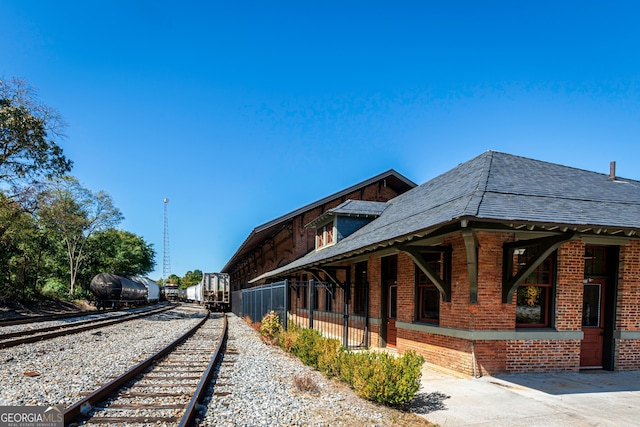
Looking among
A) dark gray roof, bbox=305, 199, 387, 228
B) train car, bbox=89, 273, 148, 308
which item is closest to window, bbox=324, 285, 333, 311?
dark gray roof, bbox=305, 199, 387, 228

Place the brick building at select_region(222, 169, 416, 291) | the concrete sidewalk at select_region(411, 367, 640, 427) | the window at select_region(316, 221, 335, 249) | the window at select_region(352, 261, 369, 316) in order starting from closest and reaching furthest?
the concrete sidewalk at select_region(411, 367, 640, 427)
the window at select_region(352, 261, 369, 316)
the window at select_region(316, 221, 335, 249)
the brick building at select_region(222, 169, 416, 291)

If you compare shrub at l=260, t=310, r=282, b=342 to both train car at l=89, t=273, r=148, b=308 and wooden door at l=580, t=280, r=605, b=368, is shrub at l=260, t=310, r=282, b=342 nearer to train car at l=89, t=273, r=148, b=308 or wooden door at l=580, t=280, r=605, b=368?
wooden door at l=580, t=280, r=605, b=368

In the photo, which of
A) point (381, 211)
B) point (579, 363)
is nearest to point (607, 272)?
point (579, 363)

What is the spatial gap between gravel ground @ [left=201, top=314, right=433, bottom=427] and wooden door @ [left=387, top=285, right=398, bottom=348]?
11.8ft

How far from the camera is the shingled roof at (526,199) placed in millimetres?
7581

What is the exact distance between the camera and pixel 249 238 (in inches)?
984

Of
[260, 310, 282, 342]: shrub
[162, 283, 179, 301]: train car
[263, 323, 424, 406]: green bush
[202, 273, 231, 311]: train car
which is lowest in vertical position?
[162, 283, 179, 301]: train car

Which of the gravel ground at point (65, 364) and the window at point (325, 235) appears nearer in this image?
the gravel ground at point (65, 364)

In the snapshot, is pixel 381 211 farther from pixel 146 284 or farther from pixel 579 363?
pixel 146 284

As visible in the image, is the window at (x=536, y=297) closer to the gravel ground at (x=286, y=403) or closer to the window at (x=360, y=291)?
the gravel ground at (x=286, y=403)

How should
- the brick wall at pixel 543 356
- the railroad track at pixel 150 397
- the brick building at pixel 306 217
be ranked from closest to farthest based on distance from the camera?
1. the railroad track at pixel 150 397
2. the brick wall at pixel 543 356
3. the brick building at pixel 306 217

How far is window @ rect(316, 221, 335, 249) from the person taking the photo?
64.3 ft

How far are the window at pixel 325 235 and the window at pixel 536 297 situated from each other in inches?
414

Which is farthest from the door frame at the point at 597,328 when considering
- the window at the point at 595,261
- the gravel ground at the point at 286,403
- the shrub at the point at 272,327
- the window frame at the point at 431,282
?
the shrub at the point at 272,327
